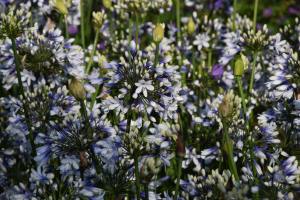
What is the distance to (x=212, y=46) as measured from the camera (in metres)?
3.82

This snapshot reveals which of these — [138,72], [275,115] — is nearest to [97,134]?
[138,72]

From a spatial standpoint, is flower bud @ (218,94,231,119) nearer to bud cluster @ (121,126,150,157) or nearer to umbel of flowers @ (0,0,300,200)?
umbel of flowers @ (0,0,300,200)

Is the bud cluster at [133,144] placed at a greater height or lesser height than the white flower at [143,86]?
lesser

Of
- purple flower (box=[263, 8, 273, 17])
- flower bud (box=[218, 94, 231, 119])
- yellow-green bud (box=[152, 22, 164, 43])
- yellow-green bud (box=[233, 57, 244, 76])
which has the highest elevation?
purple flower (box=[263, 8, 273, 17])

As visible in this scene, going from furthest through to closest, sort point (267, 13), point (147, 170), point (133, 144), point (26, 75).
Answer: point (267, 13) → point (26, 75) → point (133, 144) → point (147, 170)

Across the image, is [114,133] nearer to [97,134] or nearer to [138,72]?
[97,134]

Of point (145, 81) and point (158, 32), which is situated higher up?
point (158, 32)

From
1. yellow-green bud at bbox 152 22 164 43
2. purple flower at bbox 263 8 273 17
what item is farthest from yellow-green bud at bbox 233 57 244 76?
purple flower at bbox 263 8 273 17

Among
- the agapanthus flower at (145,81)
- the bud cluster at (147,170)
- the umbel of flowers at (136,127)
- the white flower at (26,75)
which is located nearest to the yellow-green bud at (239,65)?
the umbel of flowers at (136,127)

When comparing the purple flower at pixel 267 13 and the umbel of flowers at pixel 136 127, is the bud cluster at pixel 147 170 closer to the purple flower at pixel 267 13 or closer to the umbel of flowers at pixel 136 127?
the umbel of flowers at pixel 136 127

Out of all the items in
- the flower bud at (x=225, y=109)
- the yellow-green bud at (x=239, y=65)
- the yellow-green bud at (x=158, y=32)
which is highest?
the yellow-green bud at (x=158, y=32)

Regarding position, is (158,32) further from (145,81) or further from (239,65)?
(239,65)

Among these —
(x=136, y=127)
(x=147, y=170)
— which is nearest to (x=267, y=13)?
(x=136, y=127)

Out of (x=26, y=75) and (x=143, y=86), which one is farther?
(x=26, y=75)
